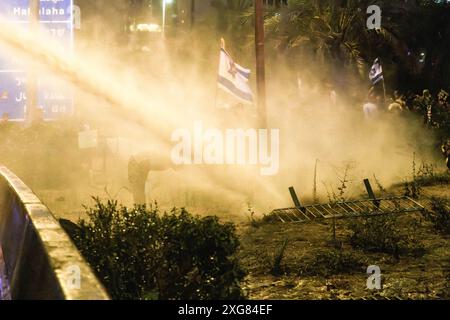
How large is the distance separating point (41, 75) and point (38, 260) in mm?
20525

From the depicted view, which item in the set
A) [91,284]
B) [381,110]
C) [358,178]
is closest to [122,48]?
[381,110]

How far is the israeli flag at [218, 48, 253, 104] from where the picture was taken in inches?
555

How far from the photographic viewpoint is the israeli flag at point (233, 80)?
1409 cm

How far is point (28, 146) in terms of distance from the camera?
1902 centimetres

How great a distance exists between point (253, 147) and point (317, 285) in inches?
297

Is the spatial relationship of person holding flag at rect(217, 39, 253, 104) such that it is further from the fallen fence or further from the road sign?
the road sign

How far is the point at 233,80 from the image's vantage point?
1413 cm

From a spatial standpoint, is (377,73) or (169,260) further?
(377,73)

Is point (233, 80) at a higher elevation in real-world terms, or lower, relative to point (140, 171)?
higher

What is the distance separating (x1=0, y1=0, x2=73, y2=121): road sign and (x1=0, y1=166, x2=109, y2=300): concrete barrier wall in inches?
661

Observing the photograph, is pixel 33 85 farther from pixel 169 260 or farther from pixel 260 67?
pixel 169 260

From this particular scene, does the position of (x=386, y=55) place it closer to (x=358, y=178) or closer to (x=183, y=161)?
(x=358, y=178)

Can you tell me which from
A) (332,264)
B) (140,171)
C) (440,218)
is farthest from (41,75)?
(332,264)

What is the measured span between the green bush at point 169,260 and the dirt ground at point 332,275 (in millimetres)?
1088
